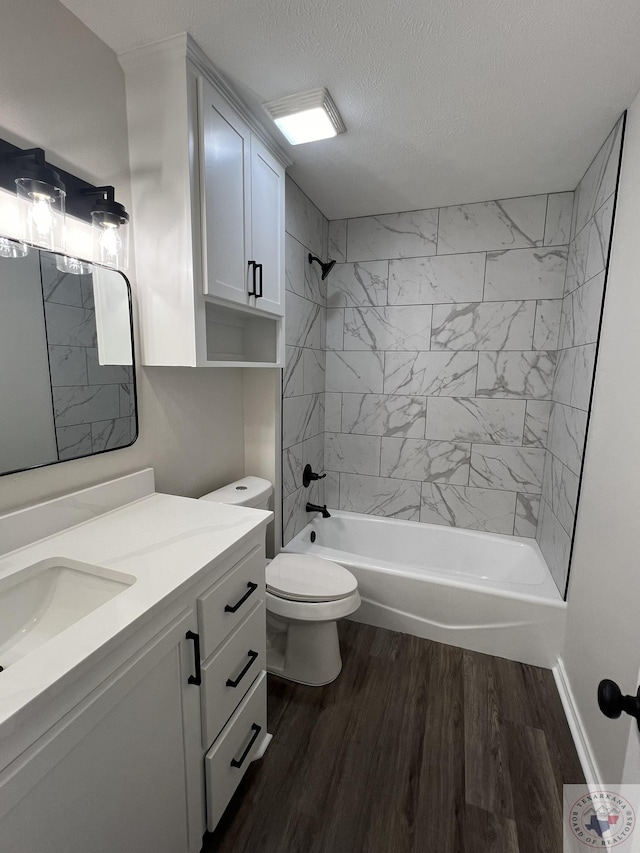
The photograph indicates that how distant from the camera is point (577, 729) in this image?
5.10 feet

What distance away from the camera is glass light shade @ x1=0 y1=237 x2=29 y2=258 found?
1.00 meters

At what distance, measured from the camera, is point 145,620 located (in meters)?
0.82

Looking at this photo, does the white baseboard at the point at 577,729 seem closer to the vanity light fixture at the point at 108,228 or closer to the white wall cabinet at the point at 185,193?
the white wall cabinet at the point at 185,193

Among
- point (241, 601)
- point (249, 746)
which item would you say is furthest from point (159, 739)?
point (249, 746)

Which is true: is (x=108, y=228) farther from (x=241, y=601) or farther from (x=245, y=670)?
(x=245, y=670)

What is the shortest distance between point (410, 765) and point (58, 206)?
2198mm

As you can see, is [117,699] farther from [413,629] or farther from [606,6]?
[606,6]

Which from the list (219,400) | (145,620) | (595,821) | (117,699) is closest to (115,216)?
(219,400)

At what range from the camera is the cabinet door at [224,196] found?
133 centimetres

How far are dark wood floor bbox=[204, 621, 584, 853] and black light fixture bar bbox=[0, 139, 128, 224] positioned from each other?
197 cm

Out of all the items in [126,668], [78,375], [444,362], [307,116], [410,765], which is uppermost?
[307,116]

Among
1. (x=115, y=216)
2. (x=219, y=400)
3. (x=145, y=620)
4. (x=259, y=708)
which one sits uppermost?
(x=115, y=216)

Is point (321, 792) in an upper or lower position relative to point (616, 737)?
lower

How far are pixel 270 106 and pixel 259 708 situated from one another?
2.26 meters
